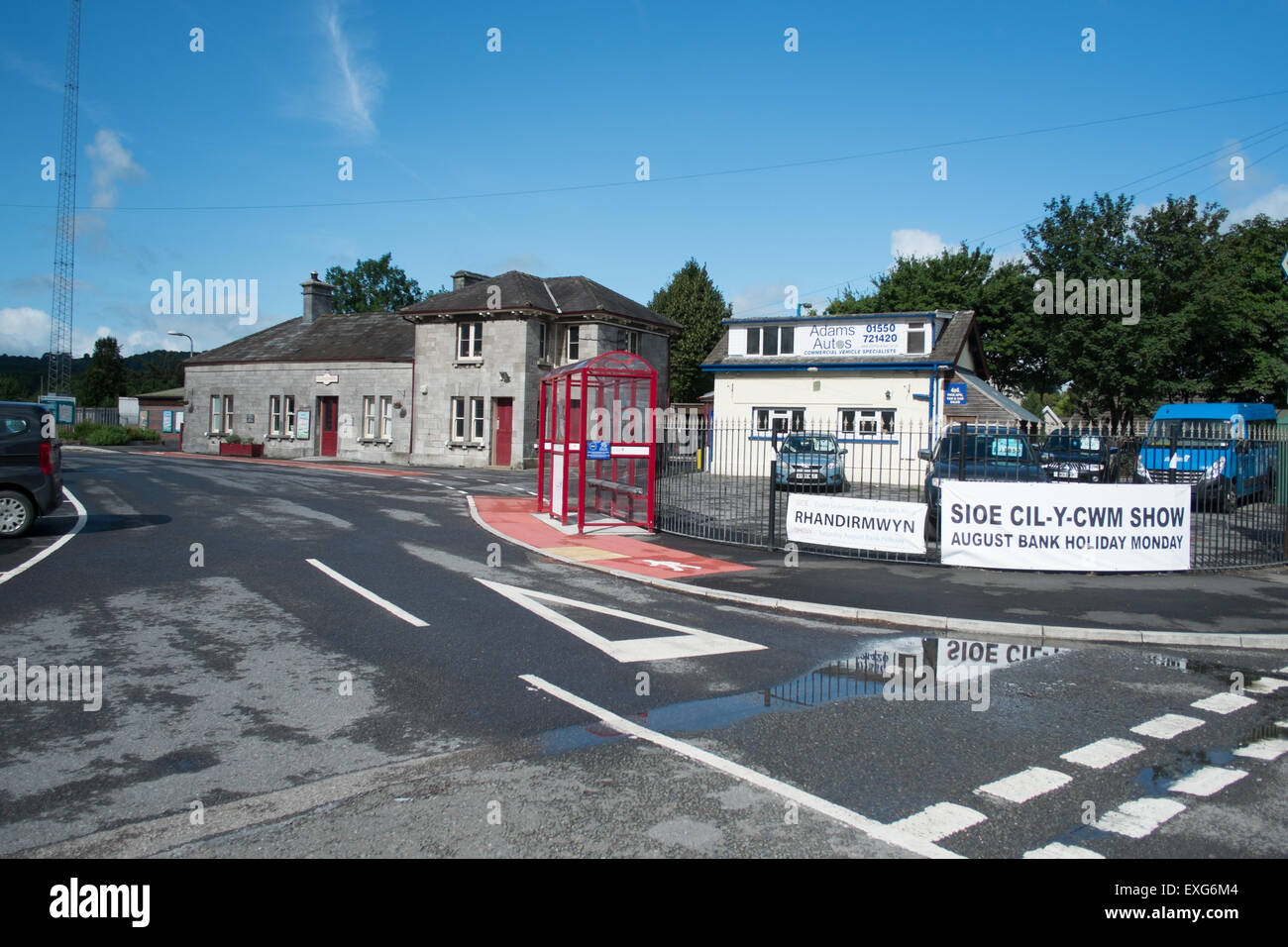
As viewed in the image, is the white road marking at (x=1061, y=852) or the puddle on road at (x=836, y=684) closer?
the white road marking at (x=1061, y=852)

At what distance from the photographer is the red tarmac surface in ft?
39.1

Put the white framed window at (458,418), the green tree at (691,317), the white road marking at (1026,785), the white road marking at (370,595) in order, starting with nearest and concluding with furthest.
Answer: the white road marking at (1026,785) → the white road marking at (370,595) → the white framed window at (458,418) → the green tree at (691,317)

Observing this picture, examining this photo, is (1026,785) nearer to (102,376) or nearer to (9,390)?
(102,376)

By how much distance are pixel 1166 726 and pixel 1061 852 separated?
2.50 metres

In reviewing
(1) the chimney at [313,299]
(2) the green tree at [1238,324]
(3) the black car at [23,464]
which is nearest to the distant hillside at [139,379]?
(1) the chimney at [313,299]

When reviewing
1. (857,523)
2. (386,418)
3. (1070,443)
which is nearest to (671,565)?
(857,523)

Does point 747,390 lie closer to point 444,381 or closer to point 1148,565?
point 444,381

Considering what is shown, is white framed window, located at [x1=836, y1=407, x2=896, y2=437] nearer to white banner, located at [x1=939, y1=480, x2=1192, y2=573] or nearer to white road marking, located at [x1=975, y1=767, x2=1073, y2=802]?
white banner, located at [x1=939, y1=480, x2=1192, y2=573]

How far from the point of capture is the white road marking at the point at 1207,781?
469 centimetres

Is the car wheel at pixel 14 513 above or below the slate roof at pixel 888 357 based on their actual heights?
below

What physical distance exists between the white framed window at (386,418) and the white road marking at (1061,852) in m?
38.0

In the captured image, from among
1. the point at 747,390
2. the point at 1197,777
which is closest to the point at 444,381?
the point at 747,390

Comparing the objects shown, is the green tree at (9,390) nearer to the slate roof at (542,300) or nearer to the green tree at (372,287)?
the green tree at (372,287)
